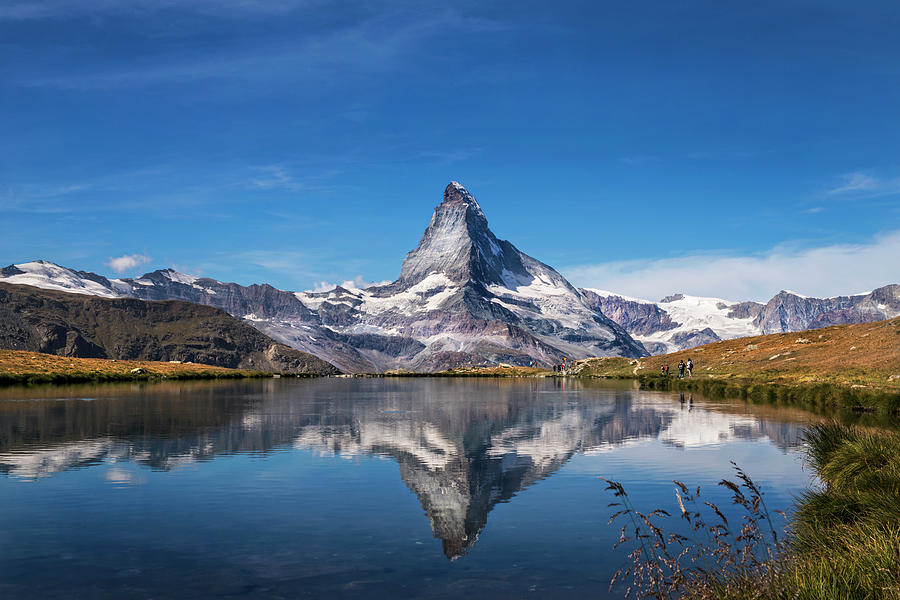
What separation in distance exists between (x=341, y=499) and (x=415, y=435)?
72.1 feet

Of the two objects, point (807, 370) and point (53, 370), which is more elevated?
point (53, 370)

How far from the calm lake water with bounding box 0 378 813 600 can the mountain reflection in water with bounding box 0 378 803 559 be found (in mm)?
193

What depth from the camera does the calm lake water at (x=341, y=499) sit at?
679 inches

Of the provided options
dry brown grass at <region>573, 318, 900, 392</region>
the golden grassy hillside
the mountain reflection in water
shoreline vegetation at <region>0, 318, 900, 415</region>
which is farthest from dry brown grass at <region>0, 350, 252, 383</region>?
dry brown grass at <region>573, 318, 900, 392</region>

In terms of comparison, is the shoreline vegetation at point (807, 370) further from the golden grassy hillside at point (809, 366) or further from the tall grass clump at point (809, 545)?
the tall grass clump at point (809, 545)

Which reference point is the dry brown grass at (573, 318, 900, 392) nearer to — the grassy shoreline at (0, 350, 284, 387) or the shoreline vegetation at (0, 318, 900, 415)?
the shoreline vegetation at (0, 318, 900, 415)

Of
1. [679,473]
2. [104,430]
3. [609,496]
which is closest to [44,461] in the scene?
[104,430]

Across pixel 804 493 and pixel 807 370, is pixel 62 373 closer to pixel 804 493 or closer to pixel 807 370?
pixel 807 370

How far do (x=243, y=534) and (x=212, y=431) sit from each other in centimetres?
2994

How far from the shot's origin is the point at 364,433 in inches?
1959

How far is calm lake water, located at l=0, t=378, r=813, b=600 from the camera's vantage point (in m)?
17.2

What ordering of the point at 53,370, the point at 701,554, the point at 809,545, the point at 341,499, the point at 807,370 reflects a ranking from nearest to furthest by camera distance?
the point at 701,554
the point at 809,545
the point at 341,499
the point at 807,370
the point at 53,370

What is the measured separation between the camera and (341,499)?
26.9 metres

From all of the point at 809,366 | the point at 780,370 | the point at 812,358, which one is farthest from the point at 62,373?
the point at 812,358
